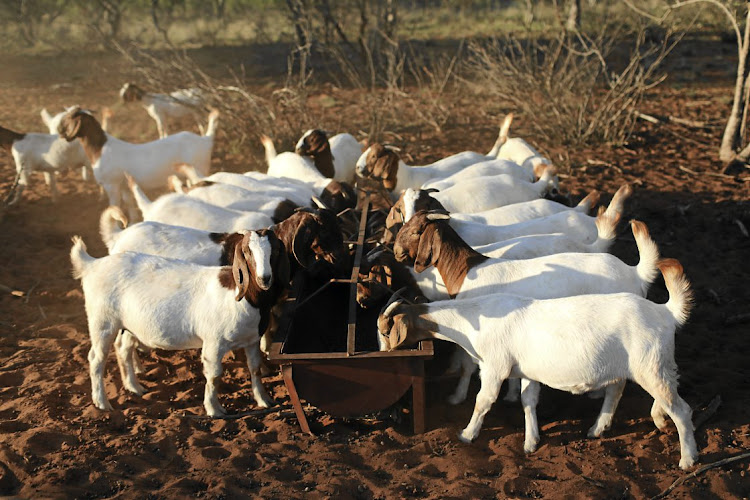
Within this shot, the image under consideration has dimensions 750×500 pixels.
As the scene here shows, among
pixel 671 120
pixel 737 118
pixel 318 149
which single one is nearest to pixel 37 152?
pixel 318 149

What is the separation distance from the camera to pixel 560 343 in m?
4.38

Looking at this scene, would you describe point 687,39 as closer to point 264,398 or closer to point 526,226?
point 526,226

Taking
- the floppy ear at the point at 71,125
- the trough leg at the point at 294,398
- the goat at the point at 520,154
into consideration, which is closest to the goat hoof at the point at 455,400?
the trough leg at the point at 294,398

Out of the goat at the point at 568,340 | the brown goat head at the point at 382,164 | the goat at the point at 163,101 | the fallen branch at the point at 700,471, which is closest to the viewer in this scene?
the fallen branch at the point at 700,471

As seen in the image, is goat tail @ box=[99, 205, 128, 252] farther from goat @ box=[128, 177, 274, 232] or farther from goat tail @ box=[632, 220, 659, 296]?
goat tail @ box=[632, 220, 659, 296]

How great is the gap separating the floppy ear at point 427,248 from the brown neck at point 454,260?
4 cm

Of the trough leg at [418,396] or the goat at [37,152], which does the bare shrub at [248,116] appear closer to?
the goat at [37,152]

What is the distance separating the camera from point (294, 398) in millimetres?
4688

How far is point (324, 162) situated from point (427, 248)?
144 inches

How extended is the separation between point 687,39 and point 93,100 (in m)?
16.6

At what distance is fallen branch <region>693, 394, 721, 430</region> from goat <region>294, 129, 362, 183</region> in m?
5.30

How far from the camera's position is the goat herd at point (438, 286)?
4379 millimetres

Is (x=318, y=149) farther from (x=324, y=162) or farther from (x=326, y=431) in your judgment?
(x=326, y=431)

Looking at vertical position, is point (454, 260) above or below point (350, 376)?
above
